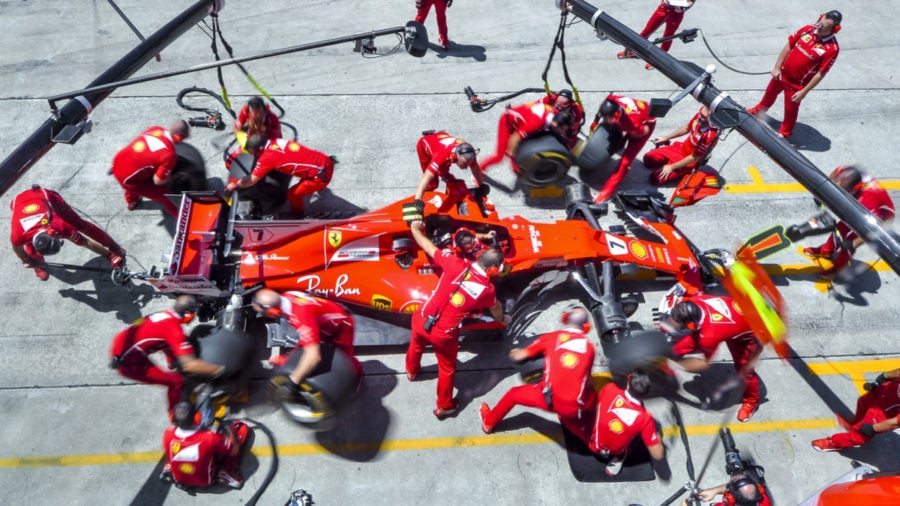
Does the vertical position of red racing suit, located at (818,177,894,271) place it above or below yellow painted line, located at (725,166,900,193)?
above

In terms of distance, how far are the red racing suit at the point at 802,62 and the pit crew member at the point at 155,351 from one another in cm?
794

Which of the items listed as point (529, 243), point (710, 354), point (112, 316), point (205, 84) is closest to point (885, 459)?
point (710, 354)

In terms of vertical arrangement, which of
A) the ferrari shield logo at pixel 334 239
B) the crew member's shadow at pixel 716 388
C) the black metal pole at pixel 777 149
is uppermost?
the black metal pole at pixel 777 149

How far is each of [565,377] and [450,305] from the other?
110 cm

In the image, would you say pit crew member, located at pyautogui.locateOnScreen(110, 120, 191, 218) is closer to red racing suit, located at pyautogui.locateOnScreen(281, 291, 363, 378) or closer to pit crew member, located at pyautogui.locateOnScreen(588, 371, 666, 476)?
red racing suit, located at pyautogui.locateOnScreen(281, 291, 363, 378)

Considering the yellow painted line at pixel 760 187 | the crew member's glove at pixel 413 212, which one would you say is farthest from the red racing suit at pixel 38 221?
the yellow painted line at pixel 760 187

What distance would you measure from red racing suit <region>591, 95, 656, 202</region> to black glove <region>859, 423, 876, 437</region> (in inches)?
139

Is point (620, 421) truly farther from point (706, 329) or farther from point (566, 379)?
point (706, 329)

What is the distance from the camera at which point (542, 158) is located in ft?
22.0

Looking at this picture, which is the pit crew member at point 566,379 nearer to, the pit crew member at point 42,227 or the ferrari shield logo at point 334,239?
the ferrari shield logo at point 334,239

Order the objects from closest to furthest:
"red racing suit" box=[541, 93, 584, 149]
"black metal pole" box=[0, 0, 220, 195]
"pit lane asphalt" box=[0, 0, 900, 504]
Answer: "black metal pole" box=[0, 0, 220, 195]
"pit lane asphalt" box=[0, 0, 900, 504]
"red racing suit" box=[541, 93, 584, 149]

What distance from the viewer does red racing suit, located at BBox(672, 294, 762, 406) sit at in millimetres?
5016

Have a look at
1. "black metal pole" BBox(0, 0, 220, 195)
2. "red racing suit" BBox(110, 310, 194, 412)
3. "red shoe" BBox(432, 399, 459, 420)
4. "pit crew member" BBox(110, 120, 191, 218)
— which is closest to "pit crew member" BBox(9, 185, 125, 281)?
"pit crew member" BBox(110, 120, 191, 218)

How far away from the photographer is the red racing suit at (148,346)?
15.4 ft
